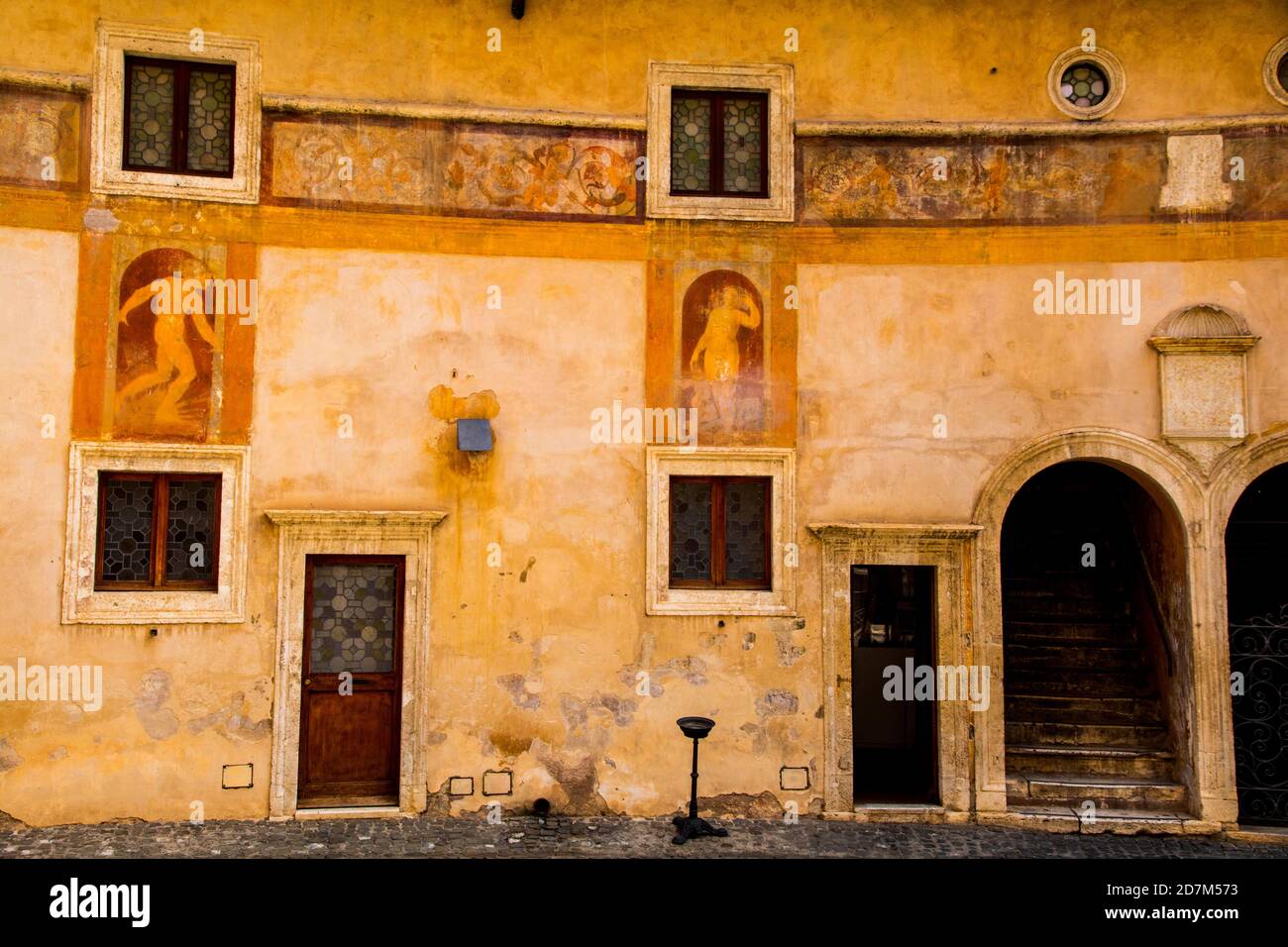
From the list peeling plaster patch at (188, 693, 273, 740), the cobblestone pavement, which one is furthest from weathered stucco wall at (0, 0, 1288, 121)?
the cobblestone pavement

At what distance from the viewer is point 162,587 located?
28.7 ft

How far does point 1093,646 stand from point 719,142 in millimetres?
6348

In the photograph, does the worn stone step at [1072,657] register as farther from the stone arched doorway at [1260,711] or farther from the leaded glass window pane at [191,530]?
the leaded glass window pane at [191,530]

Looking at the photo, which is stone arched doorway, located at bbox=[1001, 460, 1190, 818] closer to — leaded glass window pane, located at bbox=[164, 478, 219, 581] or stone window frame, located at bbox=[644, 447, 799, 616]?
stone window frame, located at bbox=[644, 447, 799, 616]

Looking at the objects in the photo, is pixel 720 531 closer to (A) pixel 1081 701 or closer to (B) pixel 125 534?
(A) pixel 1081 701

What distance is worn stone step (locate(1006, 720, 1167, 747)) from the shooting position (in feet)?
31.3

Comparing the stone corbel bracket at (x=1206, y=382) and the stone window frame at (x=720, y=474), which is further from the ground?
the stone corbel bracket at (x=1206, y=382)

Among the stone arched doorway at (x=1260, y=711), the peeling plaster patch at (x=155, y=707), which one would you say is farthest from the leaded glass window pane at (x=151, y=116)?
the stone arched doorway at (x=1260, y=711)

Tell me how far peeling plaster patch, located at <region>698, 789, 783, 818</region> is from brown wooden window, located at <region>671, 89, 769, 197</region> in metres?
5.58

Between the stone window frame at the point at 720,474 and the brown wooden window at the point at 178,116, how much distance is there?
479cm

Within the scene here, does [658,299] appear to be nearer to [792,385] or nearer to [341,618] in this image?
[792,385]

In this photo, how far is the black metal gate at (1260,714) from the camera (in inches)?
356

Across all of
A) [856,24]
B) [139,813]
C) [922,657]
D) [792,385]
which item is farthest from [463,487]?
[856,24]

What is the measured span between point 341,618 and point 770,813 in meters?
4.24
